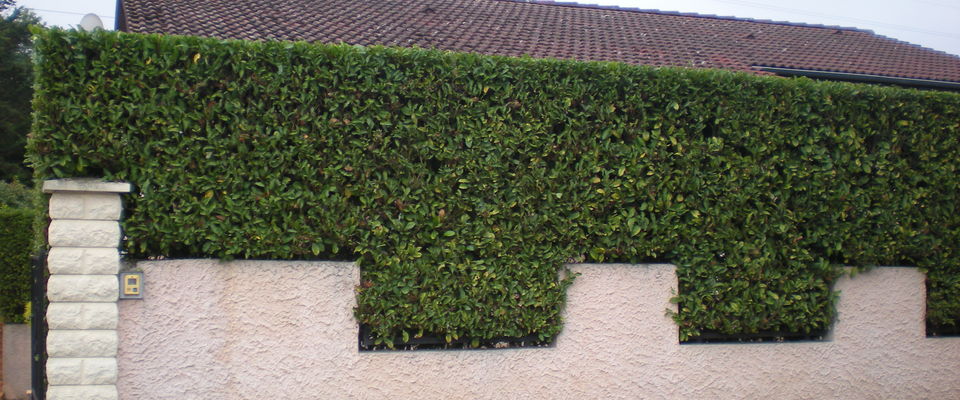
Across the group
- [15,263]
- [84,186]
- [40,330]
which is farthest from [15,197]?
[84,186]

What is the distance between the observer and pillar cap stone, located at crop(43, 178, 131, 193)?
4188mm

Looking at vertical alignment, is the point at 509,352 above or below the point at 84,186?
below

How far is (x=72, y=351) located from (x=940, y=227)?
719cm

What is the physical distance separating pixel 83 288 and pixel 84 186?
67 centimetres

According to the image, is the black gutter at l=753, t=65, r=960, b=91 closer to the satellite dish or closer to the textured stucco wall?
the textured stucco wall

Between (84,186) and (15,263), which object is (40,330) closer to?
(84,186)

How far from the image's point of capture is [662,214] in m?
5.30

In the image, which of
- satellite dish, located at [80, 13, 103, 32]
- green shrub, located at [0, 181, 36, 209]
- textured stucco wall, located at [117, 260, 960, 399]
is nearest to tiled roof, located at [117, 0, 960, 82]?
green shrub, located at [0, 181, 36, 209]

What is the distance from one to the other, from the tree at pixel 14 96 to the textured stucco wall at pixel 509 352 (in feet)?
79.3

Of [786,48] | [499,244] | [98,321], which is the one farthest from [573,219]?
[786,48]

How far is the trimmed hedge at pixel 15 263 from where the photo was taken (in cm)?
663

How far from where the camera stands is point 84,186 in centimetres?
424

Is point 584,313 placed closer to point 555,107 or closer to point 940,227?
point 555,107

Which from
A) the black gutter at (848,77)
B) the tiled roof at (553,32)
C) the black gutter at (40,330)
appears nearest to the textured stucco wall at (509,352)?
the black gutter at (40,330)
